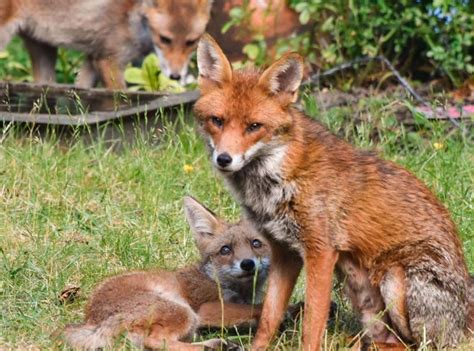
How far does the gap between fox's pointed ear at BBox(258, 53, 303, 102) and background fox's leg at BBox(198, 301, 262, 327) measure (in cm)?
129

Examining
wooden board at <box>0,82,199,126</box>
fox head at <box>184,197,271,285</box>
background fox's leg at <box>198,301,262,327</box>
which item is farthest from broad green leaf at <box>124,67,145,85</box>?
background fox's leg at <box>198,301,262,327</box>

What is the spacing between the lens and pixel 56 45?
11.8 metres

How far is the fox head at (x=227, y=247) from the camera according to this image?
6.64 metres

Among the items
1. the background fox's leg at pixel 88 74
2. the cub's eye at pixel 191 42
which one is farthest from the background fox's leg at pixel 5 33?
the cub's eye at pixel 191 42

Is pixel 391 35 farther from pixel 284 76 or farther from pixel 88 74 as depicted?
pixel 284 76

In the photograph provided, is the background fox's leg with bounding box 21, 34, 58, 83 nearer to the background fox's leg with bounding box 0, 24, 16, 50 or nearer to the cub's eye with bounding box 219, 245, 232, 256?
the background fox's leg with bounding box 0, 24, 16, 50

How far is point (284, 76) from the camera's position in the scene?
5793 millimetres

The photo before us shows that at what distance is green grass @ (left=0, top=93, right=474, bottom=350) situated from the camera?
6500 mm

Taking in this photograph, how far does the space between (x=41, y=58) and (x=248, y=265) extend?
618 centimetres

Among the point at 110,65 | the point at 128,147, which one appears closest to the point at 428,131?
the point at 128,147

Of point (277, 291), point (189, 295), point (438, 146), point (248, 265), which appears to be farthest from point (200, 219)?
point (438, 146)

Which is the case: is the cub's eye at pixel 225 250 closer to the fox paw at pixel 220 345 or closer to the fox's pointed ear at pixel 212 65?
the fox paw at pixel 220 345

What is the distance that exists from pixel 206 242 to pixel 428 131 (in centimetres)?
315

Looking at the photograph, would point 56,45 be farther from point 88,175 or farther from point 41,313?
point 41,313
